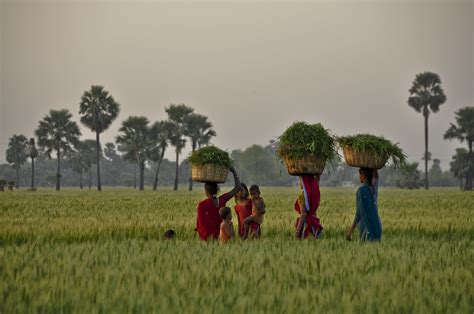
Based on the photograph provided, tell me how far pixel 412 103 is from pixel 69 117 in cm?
5380

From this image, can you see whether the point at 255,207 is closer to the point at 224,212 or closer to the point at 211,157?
the point at 224,212

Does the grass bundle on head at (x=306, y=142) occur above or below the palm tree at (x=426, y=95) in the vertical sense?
below

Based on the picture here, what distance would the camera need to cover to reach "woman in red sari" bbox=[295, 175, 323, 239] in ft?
38.9

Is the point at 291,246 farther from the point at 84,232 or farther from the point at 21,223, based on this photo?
the point at 21,223

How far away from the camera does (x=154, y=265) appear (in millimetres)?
8805

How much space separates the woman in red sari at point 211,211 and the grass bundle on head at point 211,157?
0.42 meters

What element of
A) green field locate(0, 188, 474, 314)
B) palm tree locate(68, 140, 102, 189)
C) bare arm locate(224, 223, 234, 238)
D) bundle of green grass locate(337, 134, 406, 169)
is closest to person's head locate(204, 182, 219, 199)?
bare arm locate(224, 223, 234, 238)

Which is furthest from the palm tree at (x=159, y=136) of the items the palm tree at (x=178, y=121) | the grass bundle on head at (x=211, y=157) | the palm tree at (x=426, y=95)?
the grass bundle on head at (x=211, y=157)

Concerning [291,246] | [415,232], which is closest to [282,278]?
[291,246]

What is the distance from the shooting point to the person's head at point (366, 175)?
11.6 meters

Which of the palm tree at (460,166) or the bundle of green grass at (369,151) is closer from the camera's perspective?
the bundle of green grass at (369,151)

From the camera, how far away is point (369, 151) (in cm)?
1158

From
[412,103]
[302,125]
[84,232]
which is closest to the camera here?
[302,125]

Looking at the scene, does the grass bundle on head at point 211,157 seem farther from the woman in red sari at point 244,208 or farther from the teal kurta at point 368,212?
the teal kurta at point 368,212
